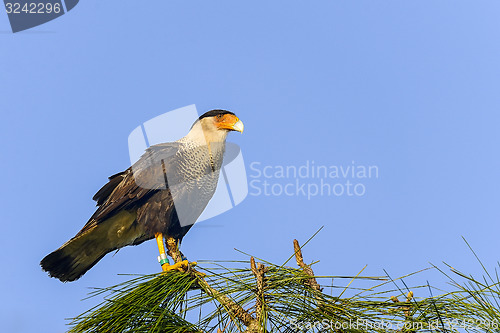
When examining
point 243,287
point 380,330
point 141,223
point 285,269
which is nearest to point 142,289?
point 243,287

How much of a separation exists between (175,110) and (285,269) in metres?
3.17

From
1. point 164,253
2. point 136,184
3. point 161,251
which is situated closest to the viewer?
point 164,253

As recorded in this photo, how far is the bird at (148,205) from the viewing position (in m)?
5.39

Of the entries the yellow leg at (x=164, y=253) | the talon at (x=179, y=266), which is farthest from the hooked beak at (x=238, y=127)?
the talon at (x=179, y=266)

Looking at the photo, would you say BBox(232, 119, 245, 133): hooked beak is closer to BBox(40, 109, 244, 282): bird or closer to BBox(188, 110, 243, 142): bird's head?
BBox(188, 110, 243, 142): bird's head

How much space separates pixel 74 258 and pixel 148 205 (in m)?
0.88

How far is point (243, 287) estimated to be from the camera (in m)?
2.78

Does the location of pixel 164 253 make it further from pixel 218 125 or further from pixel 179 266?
pixel 218 125

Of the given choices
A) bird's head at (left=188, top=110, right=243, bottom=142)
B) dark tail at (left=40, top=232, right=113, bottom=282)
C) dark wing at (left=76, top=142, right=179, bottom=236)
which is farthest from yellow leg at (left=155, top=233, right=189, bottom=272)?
bird's head at (left=188, top=110, right=243, bottom=142)

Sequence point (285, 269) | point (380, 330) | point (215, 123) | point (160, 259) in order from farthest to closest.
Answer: point (215, 123), point (160, 259), point (285, 269), point (380, 330)

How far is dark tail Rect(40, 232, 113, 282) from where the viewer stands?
539cm

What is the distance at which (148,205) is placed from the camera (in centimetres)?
545

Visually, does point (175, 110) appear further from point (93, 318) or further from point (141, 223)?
point (93, 318)

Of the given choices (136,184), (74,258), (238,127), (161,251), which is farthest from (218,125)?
(74,258)
